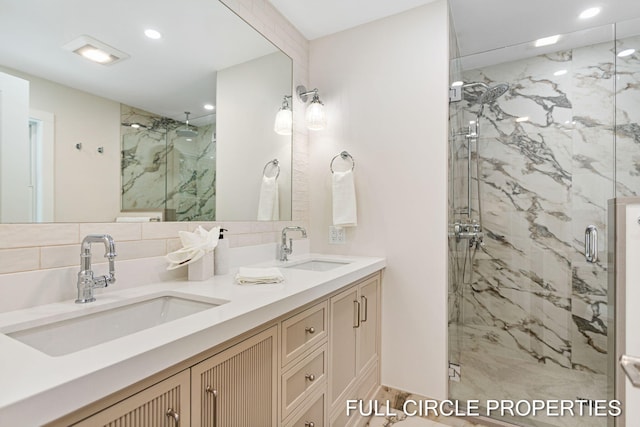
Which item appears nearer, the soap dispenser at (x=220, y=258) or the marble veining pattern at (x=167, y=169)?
the marble veining pattern at (x=167, y=169)

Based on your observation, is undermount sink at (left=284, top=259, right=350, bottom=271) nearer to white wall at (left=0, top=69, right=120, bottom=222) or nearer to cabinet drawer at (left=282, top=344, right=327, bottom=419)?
cabinet drawer at (left=282, top=344, right=327, bottom=419)

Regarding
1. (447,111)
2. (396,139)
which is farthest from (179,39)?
(447,111)

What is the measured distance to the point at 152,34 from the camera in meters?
1.34

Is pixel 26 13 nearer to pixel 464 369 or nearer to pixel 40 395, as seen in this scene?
pixel 40 395

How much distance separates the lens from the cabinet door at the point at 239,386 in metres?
0.82

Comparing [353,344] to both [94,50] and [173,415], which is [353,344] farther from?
[94,50]

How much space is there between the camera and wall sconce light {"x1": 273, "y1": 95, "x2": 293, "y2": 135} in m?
2.11

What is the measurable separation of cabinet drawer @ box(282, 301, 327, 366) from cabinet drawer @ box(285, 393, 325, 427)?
0.22 metres

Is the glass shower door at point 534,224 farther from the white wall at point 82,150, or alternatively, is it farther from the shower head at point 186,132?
the white wall at point 82,150

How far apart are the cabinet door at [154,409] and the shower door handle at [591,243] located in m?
2.13

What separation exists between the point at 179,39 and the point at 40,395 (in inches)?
57.9

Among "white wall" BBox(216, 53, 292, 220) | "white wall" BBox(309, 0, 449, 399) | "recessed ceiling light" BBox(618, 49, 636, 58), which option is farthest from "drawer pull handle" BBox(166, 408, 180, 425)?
"recessed ceiling light" BBox(618, 49, 636, 58)

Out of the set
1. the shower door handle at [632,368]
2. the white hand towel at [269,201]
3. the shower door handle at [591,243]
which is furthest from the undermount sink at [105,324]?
the shower door handle at [591,243]

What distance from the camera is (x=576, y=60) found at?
1838mm
